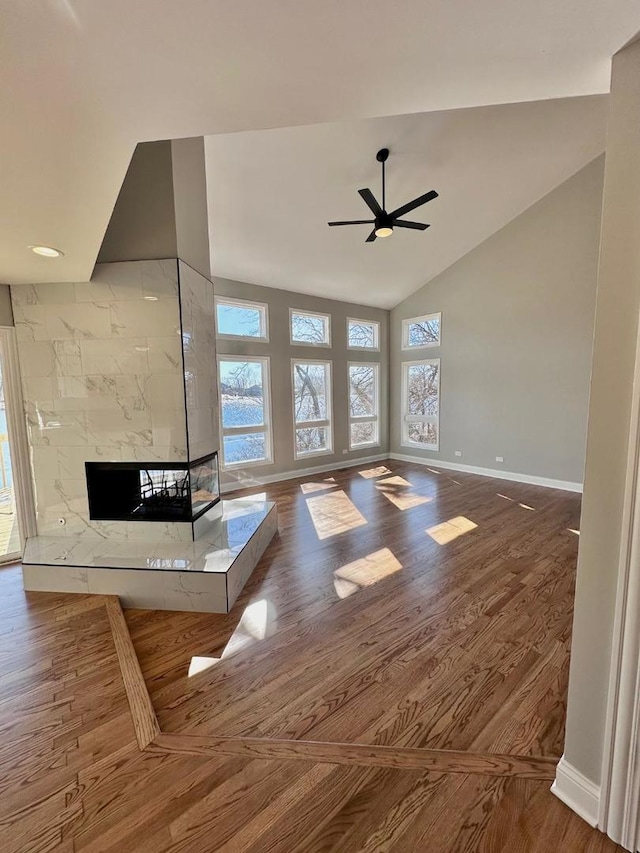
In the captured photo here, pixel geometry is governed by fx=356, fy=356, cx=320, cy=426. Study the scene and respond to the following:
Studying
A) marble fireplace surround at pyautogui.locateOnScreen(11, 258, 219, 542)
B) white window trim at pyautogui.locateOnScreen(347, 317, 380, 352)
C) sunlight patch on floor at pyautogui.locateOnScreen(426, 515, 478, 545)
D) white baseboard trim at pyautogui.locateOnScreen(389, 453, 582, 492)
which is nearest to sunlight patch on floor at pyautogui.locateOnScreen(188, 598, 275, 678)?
marble fireplace surround at pyautogui.locateOnScreen(11, 258, 219, 542)

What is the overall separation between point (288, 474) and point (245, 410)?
55.0 inches

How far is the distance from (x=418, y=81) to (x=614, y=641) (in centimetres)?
187

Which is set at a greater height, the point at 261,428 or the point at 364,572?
the point at 261,428

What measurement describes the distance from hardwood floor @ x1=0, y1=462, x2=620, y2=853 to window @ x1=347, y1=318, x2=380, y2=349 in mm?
4970

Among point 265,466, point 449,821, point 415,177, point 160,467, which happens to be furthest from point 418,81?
point 265,466

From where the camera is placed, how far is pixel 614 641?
112 centimetres

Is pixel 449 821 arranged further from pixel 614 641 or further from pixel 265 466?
pixel 265 466

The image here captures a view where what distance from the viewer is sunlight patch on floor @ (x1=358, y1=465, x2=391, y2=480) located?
21.3ft

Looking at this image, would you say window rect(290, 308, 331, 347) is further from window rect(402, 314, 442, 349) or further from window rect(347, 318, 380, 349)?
window rect(402, 314, 442, 349)

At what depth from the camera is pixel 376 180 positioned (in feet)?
13.6

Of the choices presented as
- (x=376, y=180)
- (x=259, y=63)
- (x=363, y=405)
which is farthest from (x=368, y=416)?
(x=259, y=63)

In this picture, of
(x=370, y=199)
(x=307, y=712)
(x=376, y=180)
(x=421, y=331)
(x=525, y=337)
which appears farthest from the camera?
(x=421, y=331)

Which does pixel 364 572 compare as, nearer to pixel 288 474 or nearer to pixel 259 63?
pixel 259 63

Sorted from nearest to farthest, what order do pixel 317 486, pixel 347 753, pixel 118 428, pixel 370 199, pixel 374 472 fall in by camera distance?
1. pixel 347 753
2. pixel 118 428
3. pixel 370 199
4. pixel 317 486
5. pixel 374 472
